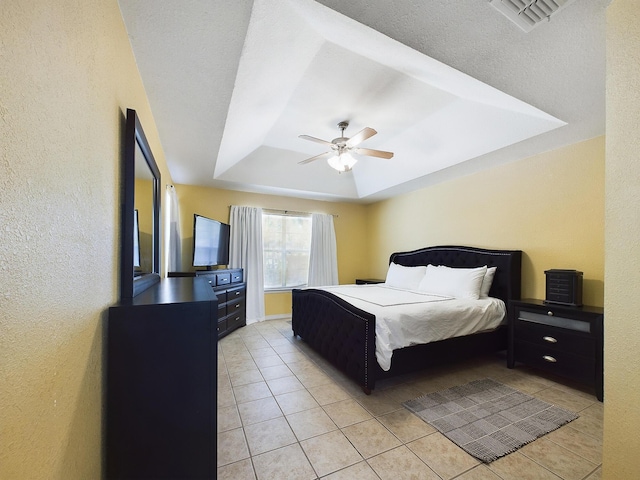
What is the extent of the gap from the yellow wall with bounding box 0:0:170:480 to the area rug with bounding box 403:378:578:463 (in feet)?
6.56

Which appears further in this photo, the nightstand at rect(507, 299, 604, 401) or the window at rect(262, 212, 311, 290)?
the window at rect(262, 212, 311, 290)

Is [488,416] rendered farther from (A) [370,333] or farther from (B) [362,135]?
(B) [362,135]

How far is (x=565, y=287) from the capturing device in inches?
104

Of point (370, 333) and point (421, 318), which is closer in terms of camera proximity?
point (370, 333)

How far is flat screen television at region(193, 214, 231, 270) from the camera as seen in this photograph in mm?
3791

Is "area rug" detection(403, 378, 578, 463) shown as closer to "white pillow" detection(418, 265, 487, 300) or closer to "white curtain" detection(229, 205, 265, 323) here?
"white pillow" detection(418, 265, 487, 300)

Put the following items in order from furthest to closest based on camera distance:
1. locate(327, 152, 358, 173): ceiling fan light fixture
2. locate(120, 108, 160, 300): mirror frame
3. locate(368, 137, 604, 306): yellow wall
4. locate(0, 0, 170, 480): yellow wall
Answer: locate(327, 152, 358, 173): ceiling fan light fixture < locate(368, 137, 604, 306): yellow wall < locate(120, 108, 160, 300): mirror frame < locate(0, 0, 170, 480): yellow wall

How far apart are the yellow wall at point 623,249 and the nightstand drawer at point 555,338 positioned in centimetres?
155

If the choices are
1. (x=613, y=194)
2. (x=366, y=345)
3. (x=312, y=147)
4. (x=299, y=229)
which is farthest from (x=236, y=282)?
(x=613, y=194)

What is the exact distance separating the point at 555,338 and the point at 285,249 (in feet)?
13.4

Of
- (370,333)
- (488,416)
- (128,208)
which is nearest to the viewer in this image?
(128,208)

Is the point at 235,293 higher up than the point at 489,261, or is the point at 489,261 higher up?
the point at 489,261

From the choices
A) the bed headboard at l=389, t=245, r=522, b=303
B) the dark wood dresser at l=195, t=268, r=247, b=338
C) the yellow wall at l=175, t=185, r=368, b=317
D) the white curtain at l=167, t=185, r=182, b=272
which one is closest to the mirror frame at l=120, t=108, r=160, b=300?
the dark wood dresser at l=195, t=268, r=247, b=338

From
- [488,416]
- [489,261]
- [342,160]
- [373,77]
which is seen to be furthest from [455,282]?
[373,77]
